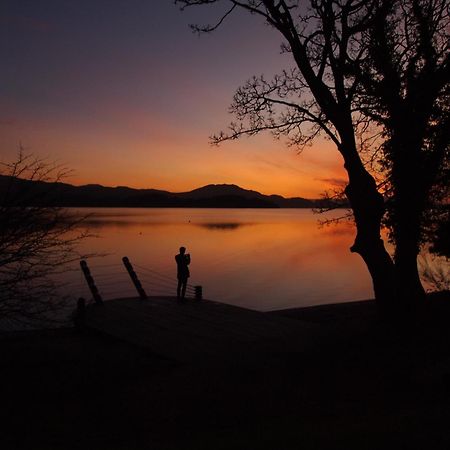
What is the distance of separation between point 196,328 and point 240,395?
4.96 meters

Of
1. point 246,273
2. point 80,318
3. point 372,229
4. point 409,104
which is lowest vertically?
point 246,273

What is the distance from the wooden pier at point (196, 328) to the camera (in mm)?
11148

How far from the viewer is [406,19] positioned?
42.8 feet

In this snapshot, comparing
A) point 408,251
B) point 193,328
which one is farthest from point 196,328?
point 408,251

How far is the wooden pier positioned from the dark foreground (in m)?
0.51

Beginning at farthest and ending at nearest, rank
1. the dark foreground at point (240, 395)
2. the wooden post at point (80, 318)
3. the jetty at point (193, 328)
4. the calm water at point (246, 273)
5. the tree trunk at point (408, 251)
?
1. the calm water at point (246, 273)
2. the wooden post at point (80, 318)
3. the tree trunk at point (408, 251)
4. the jetty at point (193, 328)
5. the dark foreground at point (240, 395)

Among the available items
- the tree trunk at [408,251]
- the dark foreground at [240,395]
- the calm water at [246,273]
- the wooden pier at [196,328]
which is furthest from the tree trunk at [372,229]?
the calm water at [246,273]

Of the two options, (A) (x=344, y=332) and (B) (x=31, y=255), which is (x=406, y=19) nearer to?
→ (A) (x=344, y=332)

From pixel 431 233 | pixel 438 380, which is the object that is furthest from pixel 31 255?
pixel 431 233

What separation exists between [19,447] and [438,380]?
22.1 ft

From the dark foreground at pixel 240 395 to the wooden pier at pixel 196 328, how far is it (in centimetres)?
51

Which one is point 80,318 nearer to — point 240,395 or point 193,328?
point 193,328

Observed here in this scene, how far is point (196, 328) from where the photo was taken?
43.0 ft

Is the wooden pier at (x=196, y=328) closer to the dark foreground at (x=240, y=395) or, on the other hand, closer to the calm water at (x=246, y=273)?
the dark foreground at (x=240, y=395)
